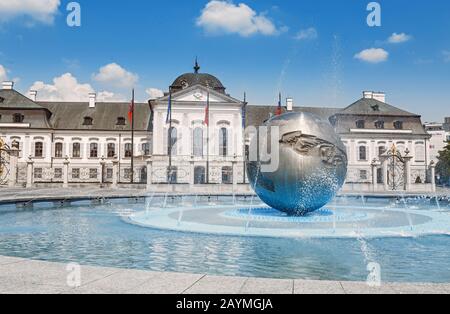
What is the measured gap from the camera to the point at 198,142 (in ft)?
164

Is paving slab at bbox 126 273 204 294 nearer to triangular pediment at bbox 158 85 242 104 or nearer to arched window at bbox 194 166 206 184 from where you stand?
arched window at bbox 194 166 206 184

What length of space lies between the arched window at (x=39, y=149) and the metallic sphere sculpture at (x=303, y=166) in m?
46.4

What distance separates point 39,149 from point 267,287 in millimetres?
53256

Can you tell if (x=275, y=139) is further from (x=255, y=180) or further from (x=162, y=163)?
(x=162, y=163)

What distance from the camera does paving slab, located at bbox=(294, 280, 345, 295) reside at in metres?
4.22

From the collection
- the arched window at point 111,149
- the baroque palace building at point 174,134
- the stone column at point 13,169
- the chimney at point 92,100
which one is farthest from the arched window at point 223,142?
the stone column at point 13,169

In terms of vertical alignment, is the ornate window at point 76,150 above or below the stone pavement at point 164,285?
above

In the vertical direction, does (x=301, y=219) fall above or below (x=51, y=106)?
below

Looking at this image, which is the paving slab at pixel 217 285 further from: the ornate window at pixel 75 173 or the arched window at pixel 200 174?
the ornate window at pixel 75 173

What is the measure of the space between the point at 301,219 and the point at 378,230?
2.33m

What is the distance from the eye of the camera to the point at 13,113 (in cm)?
5200

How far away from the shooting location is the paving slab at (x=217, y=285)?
14.0 ft
